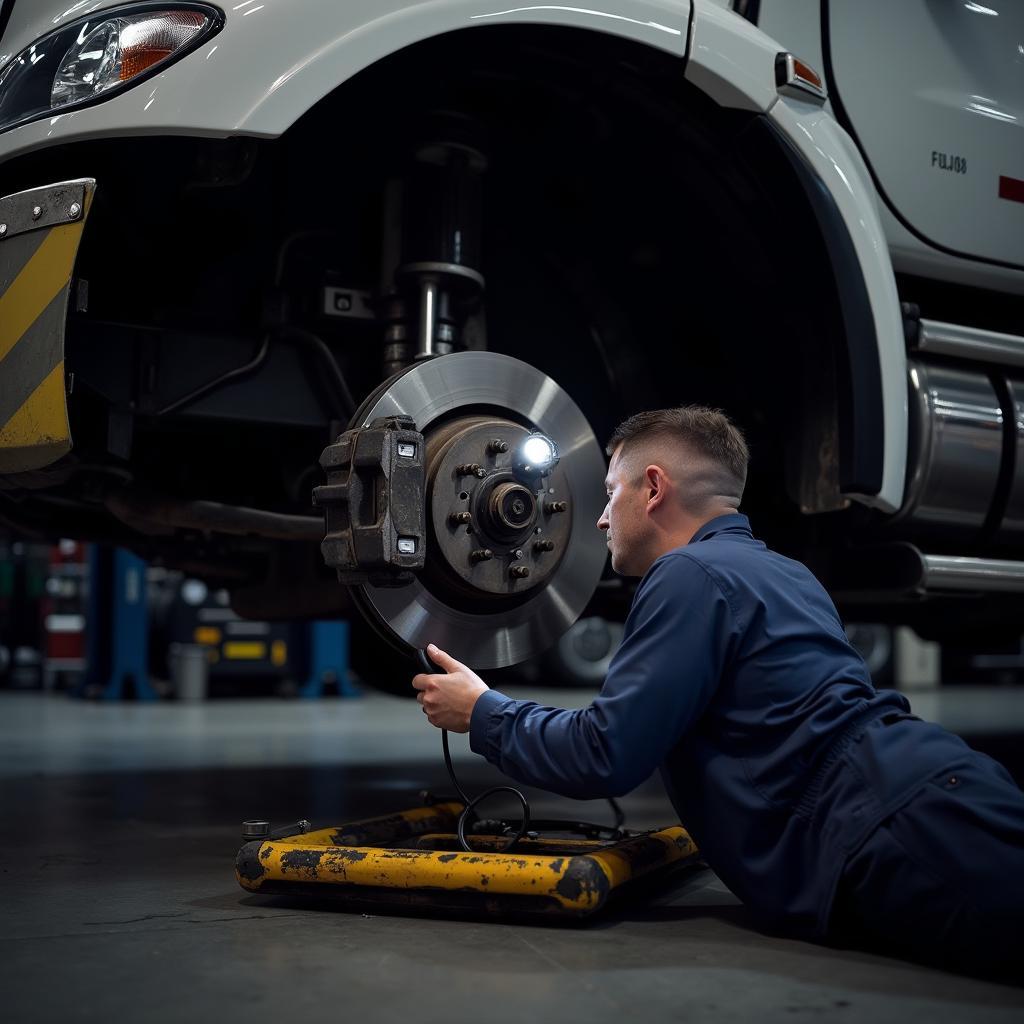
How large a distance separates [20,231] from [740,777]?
49.4 inches

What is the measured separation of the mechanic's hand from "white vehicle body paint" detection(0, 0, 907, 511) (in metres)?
0.80

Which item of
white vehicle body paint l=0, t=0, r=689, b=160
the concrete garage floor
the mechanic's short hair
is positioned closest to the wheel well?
white vehicle body paint l=0, t=0, r=689, b=160

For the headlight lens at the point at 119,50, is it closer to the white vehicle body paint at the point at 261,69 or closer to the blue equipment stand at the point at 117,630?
the white vehicle body paint at the point at 261,69

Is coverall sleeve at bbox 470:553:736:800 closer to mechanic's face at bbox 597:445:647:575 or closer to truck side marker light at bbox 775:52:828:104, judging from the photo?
mechanic's face at bbox 597:445:647:575

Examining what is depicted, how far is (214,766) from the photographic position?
3.60 meters

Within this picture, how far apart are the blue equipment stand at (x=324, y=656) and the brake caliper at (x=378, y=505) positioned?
20.3 ft

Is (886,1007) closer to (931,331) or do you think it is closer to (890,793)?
(890,793)

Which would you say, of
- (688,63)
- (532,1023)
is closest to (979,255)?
(688,63)

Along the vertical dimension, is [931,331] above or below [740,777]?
above

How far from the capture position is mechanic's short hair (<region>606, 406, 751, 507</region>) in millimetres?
1645

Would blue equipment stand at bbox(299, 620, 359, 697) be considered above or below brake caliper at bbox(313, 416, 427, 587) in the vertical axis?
below

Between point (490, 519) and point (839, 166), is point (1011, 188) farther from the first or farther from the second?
point (490, 519)

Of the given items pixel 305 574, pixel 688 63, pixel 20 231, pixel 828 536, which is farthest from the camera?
pixel 305 574

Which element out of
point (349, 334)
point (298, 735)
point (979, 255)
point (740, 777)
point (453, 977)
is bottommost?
point (298, 735)
